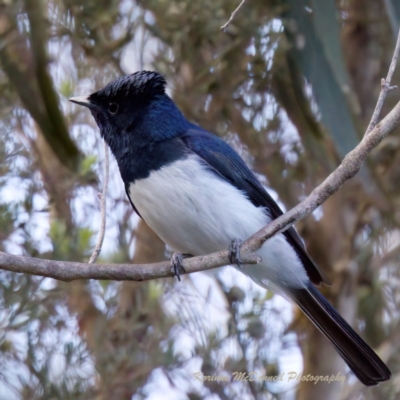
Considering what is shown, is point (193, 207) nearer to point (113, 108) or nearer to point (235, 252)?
Answer: point (235, 252)

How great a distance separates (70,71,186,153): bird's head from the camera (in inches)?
131

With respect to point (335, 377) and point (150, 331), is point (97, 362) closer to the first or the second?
point (150, 331)

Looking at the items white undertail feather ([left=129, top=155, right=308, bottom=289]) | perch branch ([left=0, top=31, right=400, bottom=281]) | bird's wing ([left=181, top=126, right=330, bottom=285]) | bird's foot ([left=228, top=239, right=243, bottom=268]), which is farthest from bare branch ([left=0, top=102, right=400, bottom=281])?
bird's wing ([left=181, top=126, right=330, bottom=285])

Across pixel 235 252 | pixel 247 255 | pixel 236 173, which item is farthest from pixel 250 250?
pixel 236 173

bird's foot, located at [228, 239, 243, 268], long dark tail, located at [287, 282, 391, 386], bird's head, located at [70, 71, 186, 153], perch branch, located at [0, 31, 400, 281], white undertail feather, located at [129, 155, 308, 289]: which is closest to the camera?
perch branch, located at [0, 31, 400, 281]

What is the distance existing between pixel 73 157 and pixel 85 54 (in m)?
0.78

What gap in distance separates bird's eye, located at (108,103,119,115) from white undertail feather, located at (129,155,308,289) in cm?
48

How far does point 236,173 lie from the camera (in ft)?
10.9

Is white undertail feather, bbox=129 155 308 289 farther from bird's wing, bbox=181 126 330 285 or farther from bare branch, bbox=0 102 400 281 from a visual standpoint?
bare branch, bbox=0 102 400 281

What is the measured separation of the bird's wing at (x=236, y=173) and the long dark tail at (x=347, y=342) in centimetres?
12

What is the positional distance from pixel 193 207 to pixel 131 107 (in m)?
0.67

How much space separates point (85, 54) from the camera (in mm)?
3994

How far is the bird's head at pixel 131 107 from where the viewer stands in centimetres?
333

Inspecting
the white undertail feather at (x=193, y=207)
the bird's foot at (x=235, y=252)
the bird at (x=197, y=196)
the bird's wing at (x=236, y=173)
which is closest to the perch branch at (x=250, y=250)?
the bird's foot at (x=235, y=252)
